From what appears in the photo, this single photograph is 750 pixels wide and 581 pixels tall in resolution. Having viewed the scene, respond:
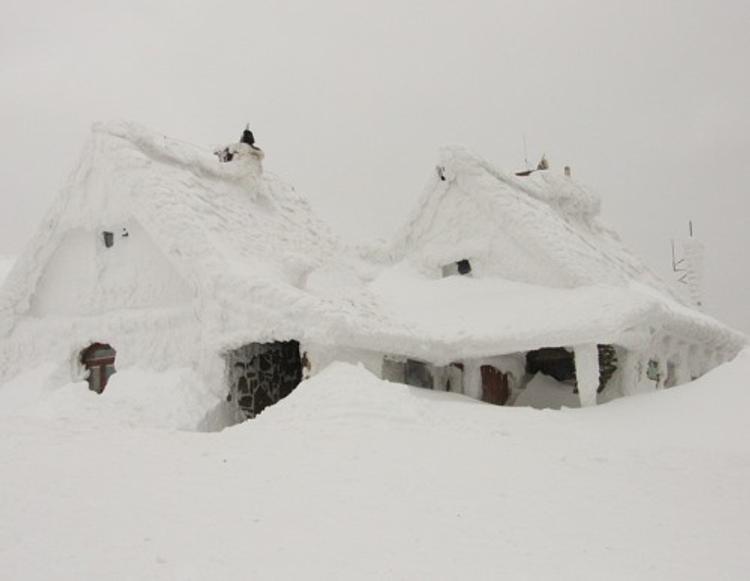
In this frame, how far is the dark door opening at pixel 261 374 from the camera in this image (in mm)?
13422

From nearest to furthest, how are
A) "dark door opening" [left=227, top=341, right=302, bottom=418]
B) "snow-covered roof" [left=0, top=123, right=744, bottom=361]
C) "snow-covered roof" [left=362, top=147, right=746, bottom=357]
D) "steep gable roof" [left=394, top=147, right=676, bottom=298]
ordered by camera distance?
"snow-covered roof" [left=0, top=123, right=744, bottom=361] → "dark door opening" [left=227, top=341, right=302, bottom=418] → "snow-covered roof" [left=362, top=147, right=746, bottom=357] → "steep gable roof" [left=394, top=147, right=676, bottom=298]

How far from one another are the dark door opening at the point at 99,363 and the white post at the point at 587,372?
9252mm

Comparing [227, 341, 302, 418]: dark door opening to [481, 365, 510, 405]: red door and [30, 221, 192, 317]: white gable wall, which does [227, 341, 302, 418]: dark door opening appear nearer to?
[30, 221, 192, 317]: white gable wall

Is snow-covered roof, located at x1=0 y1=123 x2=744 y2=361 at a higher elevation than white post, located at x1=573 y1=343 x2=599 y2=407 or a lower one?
higher

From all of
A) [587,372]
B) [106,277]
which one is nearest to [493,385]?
[587,372]

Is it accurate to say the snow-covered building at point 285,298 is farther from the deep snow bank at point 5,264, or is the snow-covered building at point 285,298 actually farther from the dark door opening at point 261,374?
the deep snow bank at point 5,264

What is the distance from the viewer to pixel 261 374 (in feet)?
47.4

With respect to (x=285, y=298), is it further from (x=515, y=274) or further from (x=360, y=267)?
(x=360, y=267)

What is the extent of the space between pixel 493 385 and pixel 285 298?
713 centimetres

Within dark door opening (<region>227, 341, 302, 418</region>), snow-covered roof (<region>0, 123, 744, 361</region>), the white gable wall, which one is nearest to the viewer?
snow-covered roof (<region>0, 123, 744, 361</region>)

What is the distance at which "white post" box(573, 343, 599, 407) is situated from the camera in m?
14.3

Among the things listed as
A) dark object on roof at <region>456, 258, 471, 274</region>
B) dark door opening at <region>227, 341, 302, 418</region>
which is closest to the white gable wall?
dark door opening at <region>227, 341, 302, 418</region>

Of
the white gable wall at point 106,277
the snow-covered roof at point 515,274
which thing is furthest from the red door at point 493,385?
the white gable wall at point 106,277

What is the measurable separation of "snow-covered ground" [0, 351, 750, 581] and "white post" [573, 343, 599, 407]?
3.45 m
